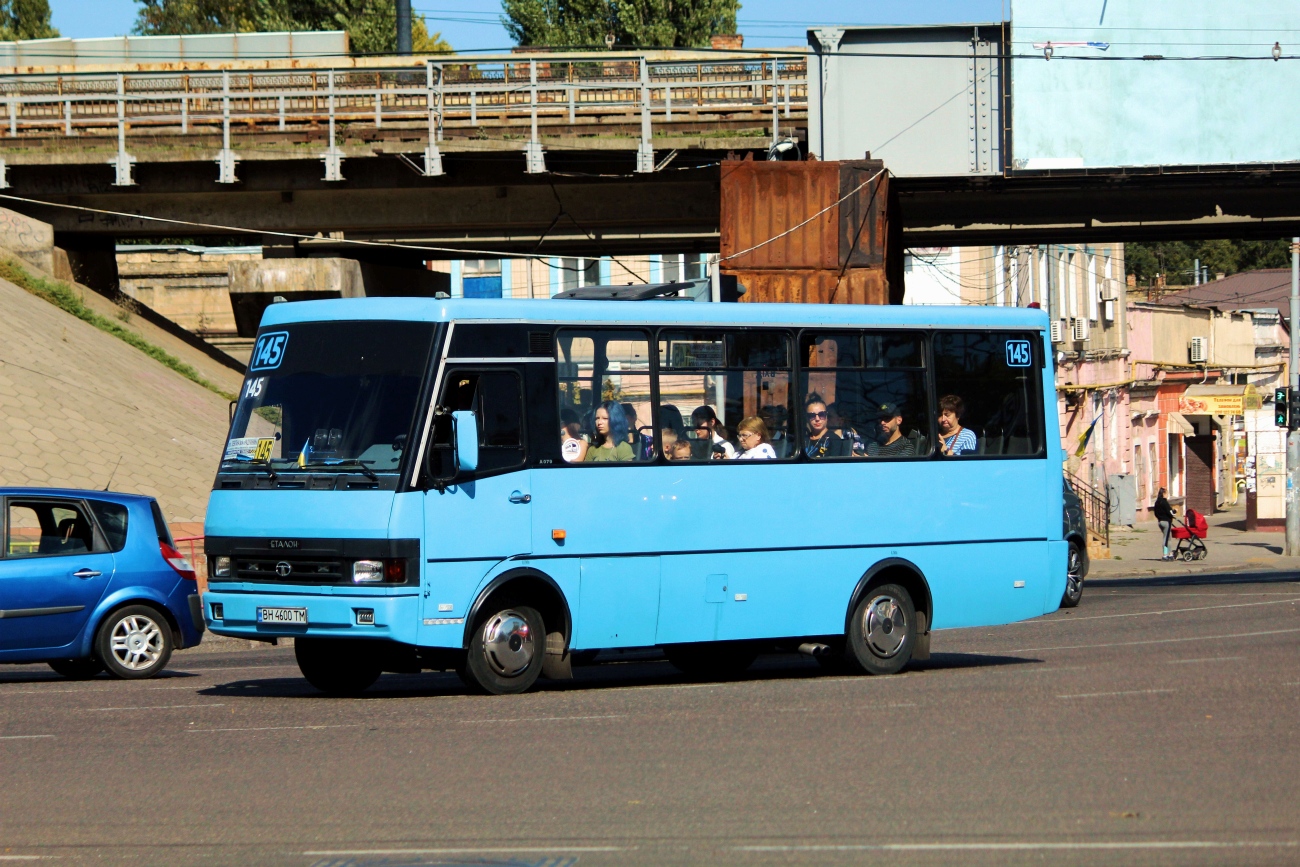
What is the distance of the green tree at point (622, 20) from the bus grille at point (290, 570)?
180 ft

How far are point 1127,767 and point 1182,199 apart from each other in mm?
22781

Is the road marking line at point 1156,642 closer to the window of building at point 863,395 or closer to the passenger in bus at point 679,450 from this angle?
the window of building at point 863,395

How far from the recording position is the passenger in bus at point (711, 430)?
12195mm

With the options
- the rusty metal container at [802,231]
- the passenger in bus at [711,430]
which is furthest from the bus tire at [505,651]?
the rusty metal container at [802,231]

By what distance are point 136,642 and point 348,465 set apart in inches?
154

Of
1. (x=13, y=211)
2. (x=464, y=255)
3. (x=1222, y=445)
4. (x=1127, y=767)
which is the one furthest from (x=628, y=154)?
(x=1222, y=445)

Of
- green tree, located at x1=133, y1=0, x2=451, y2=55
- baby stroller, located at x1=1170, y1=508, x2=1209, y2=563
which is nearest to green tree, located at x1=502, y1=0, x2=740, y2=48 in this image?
green tree, located at x1=133, y1=0, x2=451, y2=55

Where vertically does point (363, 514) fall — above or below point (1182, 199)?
below

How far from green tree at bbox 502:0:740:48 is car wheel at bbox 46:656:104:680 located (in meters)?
52.2

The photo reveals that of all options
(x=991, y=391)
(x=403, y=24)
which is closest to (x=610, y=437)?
(x=991, y=391)

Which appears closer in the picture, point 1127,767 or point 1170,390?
point 1127,767

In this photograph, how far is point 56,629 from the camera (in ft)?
43.3

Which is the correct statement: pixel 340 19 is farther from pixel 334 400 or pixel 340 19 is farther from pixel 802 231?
pixel 334 400

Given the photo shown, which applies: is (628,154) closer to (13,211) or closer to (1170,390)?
(13,211)
